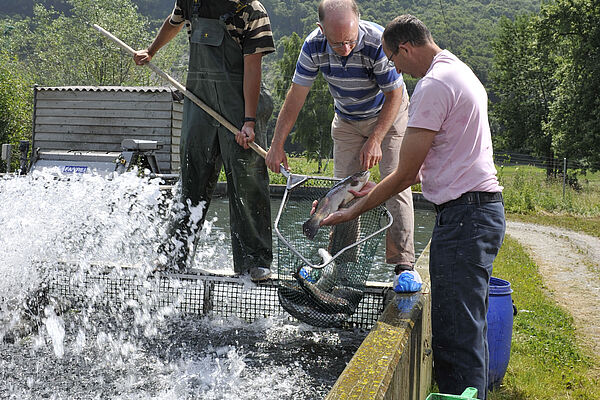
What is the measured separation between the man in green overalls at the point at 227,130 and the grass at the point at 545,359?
5.82 feet

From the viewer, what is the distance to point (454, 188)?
269 cm

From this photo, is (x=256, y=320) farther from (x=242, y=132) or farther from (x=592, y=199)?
(x=592, y=199)

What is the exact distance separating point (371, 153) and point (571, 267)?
5.61 m

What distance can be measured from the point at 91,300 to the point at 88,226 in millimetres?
1453

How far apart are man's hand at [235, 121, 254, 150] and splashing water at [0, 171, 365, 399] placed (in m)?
0.68

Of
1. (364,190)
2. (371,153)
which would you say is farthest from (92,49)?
(364,190)

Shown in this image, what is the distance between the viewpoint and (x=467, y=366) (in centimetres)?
271

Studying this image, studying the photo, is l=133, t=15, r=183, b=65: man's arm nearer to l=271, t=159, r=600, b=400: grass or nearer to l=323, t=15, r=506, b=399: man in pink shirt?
l=323, t=15, r=506, b=399: man in pink shirt

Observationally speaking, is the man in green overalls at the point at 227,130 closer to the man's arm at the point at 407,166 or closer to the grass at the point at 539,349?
the man's arm at the point at 407,166

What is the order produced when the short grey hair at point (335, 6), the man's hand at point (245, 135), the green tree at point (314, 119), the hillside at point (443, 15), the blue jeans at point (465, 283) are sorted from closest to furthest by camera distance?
the blue jeans at point (465, 283) < the short grey hair at point (335, 6) < the man's hand at point (245, 135) < the green tree at point (314, 119) < the hillside at point (443, 15)

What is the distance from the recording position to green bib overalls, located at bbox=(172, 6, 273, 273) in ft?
13.5

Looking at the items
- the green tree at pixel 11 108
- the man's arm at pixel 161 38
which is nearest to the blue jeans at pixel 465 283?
the man's arm at pixel 161 38

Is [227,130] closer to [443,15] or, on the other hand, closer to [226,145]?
[226,145]

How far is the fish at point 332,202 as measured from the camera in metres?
3.36
